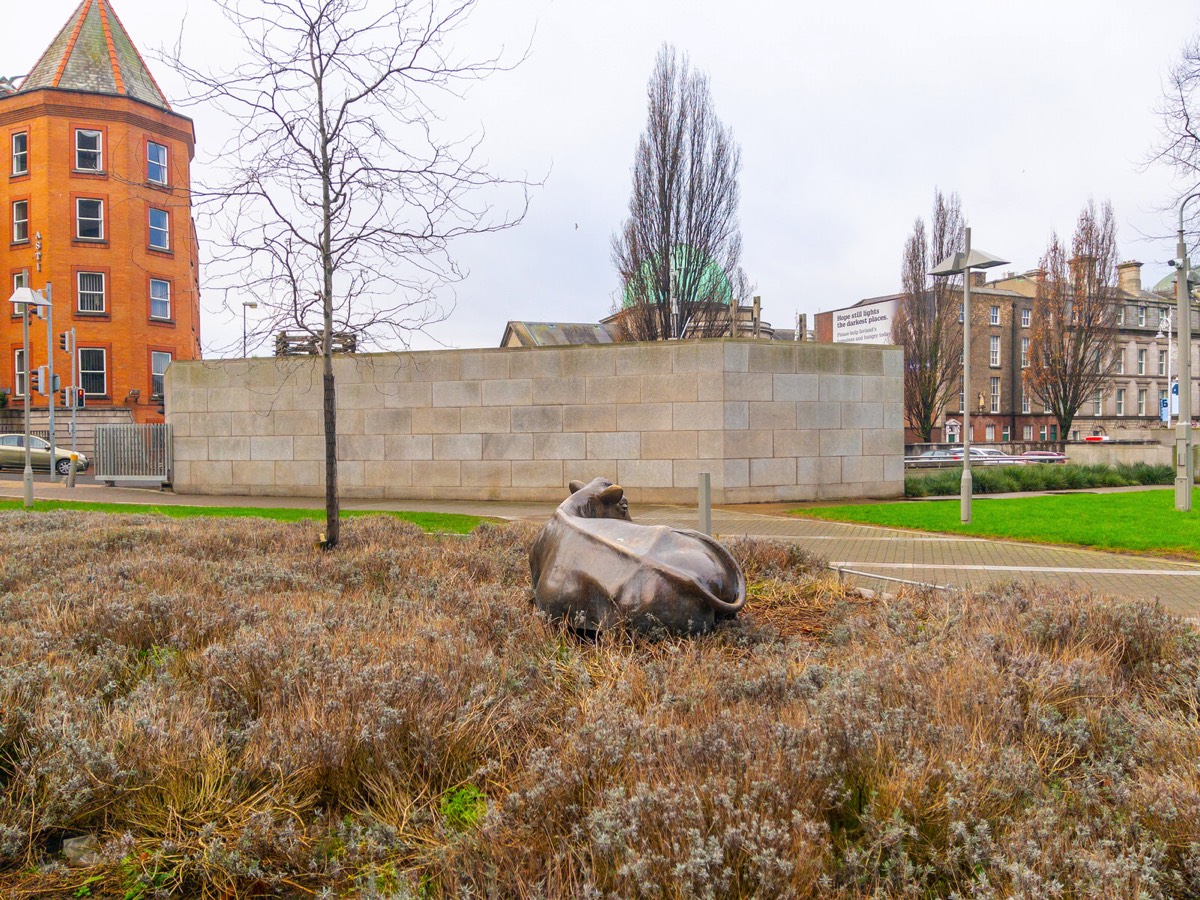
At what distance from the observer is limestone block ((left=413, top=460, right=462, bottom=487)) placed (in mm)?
19875

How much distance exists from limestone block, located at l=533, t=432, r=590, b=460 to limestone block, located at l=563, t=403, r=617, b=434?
0.20 metres

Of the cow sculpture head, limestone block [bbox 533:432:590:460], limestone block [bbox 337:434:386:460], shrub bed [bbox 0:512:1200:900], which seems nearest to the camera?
shrub bed [bbox 0:512:1200:900]

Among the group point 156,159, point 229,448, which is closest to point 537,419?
point 229,448

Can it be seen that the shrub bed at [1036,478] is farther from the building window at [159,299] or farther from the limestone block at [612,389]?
the building window at [159,299]

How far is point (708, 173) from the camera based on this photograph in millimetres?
32125

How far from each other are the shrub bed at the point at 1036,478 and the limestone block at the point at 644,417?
698 centimetres

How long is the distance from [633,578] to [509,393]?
46.5 ft

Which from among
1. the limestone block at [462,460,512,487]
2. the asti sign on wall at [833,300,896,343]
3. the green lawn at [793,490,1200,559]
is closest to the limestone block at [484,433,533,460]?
the limestone block at [462,460,512,487]

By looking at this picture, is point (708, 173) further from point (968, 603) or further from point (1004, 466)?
point (968, 603)

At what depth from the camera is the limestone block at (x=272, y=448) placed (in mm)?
20750

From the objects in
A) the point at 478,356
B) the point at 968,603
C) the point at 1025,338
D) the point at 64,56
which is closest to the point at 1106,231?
the point at 1025,338

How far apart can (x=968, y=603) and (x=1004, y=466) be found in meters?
22.1

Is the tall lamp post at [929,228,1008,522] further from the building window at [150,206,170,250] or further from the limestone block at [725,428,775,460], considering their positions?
the building window at [150,206,170,250]

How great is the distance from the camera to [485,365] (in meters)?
19.7
